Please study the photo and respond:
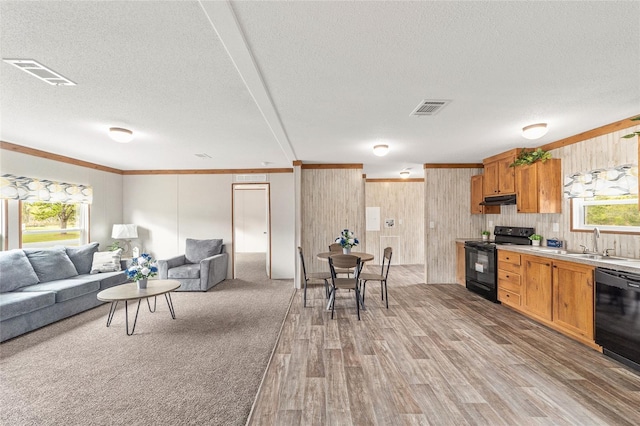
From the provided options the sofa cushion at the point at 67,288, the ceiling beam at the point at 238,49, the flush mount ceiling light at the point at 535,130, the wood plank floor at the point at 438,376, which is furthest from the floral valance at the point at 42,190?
the flush mount ceiling light at the point at 535,130

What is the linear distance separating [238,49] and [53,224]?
5.58 m

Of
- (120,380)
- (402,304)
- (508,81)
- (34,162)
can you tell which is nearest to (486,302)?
(402,304)

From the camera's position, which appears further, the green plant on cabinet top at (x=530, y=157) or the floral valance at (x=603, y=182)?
the green plant on cabinet top at (x=530, y=157)

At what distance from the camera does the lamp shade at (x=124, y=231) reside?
620 cm

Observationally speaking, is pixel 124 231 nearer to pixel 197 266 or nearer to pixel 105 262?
pixel 105 262

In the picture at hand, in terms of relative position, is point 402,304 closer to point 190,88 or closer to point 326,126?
point 326,126

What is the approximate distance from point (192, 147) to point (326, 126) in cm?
246

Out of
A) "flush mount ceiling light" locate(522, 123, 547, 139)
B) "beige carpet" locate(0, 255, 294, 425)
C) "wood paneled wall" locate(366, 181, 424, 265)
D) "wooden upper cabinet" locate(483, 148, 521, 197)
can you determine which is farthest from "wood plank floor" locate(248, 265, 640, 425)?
"wood paneled wall" locate(366, 181, 424, 265)

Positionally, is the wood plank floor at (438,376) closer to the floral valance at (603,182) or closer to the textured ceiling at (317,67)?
the floral valance at (603,182)

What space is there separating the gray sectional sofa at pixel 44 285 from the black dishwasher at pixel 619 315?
6442 millimetres

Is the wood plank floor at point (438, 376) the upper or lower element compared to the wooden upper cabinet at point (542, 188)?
lower

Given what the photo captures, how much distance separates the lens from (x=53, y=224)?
5.21 m

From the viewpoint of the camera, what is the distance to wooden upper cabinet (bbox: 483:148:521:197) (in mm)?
4879

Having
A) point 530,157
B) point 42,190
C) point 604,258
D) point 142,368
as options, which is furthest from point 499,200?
point 42,190
